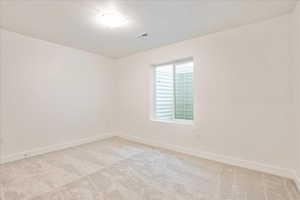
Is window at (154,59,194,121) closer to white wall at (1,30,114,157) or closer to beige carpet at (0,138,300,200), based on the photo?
beige carpet at (0,138,300,200)

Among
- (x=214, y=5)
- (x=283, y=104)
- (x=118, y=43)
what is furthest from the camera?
(x=118, y=43)

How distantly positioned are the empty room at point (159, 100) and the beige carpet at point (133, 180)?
0.7 inches

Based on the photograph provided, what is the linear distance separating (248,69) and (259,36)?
52cm

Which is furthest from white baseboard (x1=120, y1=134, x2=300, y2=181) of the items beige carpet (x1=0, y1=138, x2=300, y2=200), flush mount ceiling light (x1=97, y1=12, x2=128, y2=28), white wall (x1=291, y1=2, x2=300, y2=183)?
flush mount ceiling light (x1=97, y1=12, x2=128, y2=28)

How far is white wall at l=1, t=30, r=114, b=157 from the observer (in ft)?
9.08

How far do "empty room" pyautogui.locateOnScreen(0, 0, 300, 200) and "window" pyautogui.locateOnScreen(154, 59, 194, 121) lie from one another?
0.08ft

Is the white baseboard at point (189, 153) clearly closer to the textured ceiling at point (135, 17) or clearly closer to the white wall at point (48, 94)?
the white wall at point (48, 94)

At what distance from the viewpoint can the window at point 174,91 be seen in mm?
3387

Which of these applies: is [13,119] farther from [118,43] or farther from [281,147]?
[281,147]

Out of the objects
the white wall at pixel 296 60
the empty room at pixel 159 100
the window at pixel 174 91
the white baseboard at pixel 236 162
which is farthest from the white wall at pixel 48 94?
the white wall at pixel 296 60

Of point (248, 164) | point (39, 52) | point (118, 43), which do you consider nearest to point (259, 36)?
point (248, 164)

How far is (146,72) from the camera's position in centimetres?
391

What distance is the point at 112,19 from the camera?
2.36 meters

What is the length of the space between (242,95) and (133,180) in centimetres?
215
